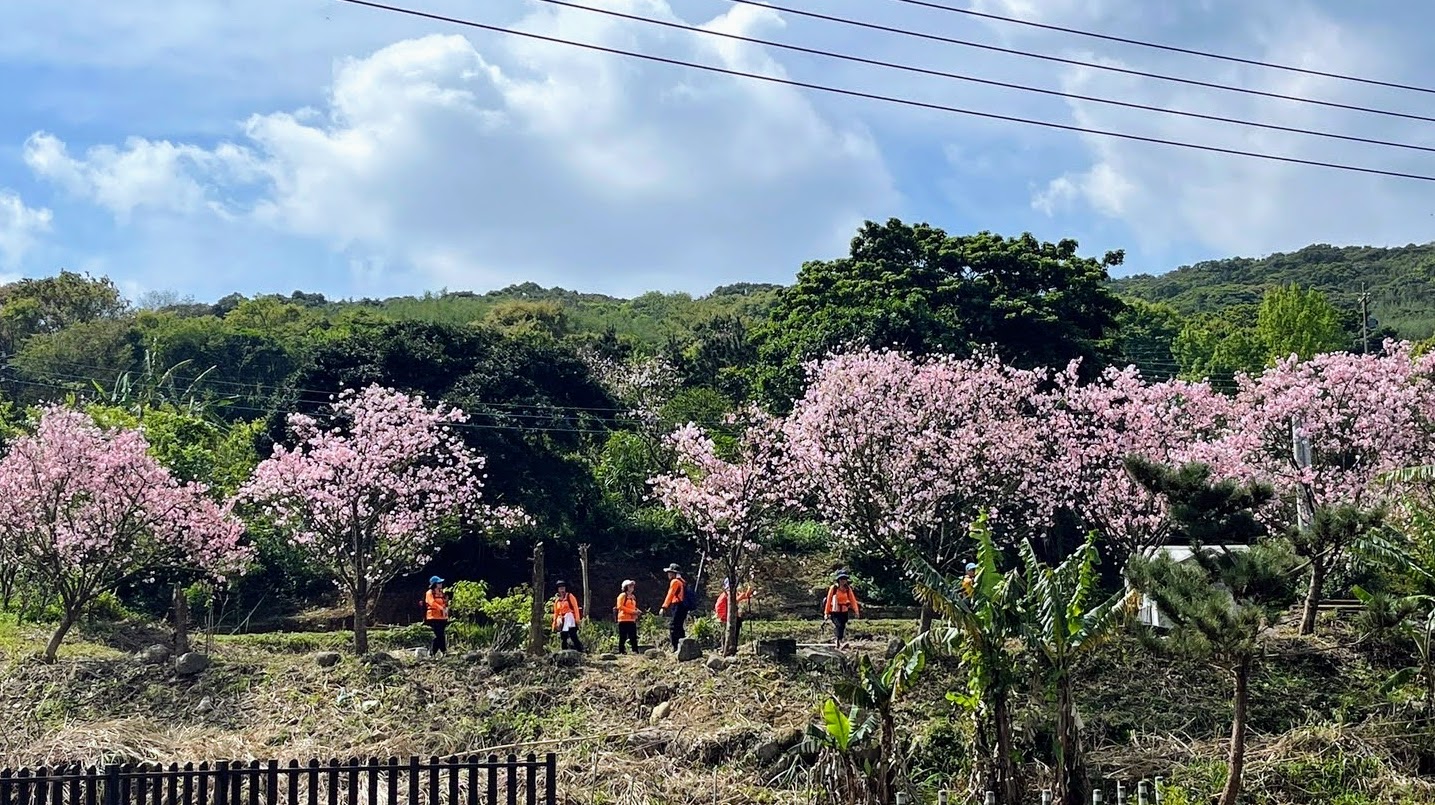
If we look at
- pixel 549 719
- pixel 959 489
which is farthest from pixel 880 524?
pixel 549 719

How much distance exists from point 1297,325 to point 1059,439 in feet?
113

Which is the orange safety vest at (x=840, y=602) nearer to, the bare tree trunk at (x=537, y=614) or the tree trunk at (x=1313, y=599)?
the bare tree trunk at (x=537, y=614)

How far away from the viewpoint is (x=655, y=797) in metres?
15.1

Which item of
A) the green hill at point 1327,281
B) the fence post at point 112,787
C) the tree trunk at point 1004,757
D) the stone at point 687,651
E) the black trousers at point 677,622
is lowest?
the tree trunk at point 1004,757

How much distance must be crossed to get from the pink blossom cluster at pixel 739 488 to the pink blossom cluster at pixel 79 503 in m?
9.15

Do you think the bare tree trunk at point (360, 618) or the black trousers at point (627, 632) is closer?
the bare tree trunk at point (360, 618)

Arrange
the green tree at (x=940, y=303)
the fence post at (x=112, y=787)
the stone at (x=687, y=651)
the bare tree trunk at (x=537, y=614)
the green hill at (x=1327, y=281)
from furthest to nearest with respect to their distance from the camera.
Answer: the green hill at (x=1327, y=281), the green tree at (x=940, y=303), the bare tree trunk at (x=537, y=614), the stone at (x=687, y=651), the fence post at (x=112, y=787)

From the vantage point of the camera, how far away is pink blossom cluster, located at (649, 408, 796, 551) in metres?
22.7

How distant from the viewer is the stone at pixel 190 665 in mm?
20141

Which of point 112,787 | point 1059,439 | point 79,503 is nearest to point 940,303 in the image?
point 1059,439

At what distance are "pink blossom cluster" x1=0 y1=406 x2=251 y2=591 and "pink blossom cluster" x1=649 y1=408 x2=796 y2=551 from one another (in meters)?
9.15

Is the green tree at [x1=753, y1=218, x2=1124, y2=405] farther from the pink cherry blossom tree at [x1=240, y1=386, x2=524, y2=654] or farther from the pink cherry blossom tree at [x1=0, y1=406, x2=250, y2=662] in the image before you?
the pink cherry blossom tree at [x1=0, y1=406, x2=250, y2=662]

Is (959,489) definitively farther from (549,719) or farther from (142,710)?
(142,710)

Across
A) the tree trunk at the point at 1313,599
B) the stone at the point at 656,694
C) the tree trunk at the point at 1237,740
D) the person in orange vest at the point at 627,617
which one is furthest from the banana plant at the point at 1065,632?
the person in orange vest at the point at 627,617
